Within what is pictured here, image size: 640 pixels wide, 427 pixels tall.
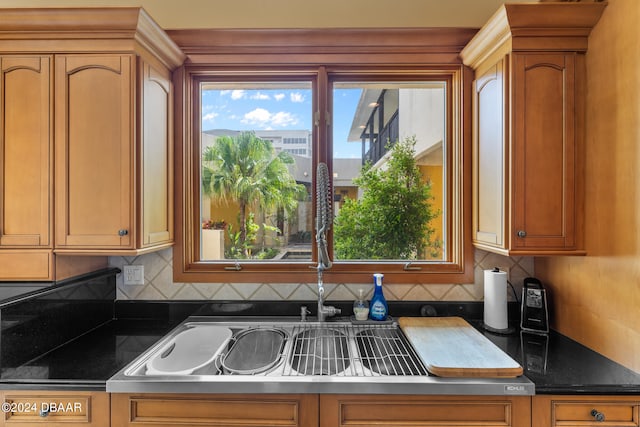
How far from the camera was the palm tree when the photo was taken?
1.94 meters

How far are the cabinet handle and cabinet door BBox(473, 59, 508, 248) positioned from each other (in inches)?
25.5

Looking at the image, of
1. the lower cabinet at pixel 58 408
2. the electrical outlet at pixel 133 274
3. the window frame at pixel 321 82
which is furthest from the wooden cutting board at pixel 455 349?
the electrical outlet at pixel 133 274

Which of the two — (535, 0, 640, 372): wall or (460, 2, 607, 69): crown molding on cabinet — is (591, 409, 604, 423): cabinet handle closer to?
(535, 0, 640, 372): wall

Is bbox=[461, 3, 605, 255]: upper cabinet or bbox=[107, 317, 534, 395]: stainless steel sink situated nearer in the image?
bbox=[107, 317, 534, 395]: stainless steel sink

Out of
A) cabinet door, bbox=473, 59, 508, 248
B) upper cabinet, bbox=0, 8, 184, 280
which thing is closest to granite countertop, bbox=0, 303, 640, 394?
upper cabinet, bbox=0, 8, 184, 280

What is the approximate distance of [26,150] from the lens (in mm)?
1429

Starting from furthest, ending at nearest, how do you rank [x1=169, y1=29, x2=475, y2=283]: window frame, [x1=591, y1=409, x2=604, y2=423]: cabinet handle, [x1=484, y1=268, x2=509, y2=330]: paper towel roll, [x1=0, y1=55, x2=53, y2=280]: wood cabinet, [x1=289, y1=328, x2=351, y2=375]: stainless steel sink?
1. [x1=169, y1=29, x2=475, y2=283]: window frame
2. [x1=484, y1=268, x2=509, y2=330]: paper towel roll
3. [x1=0, y1=55, x2=53, y2=280]: wood cabinet
4. [x1=289, y1=328, x2=351, y2=375]: stainless steel sink
5. [x1=591, y1=409, x2=604, y2=423]: cabinet handle

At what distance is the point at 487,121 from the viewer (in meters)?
1.63

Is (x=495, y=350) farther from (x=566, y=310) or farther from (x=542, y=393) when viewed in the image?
(x=566, y=310)

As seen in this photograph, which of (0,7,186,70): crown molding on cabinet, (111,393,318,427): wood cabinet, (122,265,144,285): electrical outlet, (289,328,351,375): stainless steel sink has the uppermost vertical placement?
(0,7,186,70): crown molding on cabinet

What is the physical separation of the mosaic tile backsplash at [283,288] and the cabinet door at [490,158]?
272 millimetres

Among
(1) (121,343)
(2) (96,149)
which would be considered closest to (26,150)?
(2) (96,149)

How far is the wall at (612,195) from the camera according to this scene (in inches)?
49.0

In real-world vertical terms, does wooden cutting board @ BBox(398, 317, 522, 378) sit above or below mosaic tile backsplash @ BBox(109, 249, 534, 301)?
below
